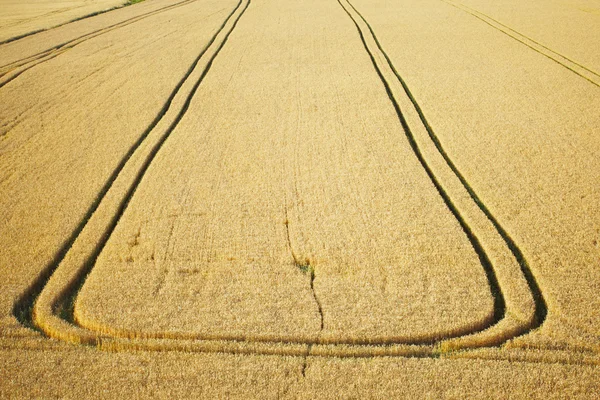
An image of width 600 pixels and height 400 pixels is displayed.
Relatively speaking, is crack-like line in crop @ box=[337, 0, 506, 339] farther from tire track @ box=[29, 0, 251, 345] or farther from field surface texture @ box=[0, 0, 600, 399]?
tire track @ box=[29, 0, 251, 345]

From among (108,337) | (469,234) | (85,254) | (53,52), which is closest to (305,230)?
(469,234)

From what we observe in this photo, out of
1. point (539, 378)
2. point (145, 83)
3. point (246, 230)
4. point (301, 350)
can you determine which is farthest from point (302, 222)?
point (145, 83)

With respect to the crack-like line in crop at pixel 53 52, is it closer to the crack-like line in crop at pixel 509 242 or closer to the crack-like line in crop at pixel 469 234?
the crack-like line in crop at pixel 469 234

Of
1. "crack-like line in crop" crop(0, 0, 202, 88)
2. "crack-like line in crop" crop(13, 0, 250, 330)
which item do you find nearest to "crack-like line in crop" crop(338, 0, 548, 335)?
"crack-like line in crop" crop(13, 0, 250, 330)

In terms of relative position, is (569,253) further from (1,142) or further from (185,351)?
(1,142)

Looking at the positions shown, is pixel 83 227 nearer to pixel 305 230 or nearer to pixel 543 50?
pixel 305 230

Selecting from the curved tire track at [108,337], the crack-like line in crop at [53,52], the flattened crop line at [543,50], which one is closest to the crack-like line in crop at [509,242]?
the curved tire track at [108,337]
